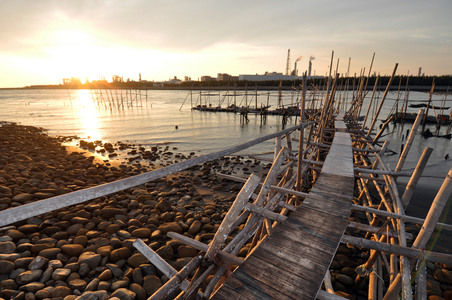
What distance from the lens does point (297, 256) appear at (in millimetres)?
2725

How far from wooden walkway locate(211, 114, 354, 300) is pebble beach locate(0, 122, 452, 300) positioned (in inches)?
77.7

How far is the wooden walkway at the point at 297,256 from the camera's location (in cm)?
227

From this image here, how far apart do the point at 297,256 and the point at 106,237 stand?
5.03 metres

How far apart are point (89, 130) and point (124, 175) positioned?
1921cm

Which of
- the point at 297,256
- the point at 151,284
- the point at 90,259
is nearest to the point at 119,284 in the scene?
the point at 151,284

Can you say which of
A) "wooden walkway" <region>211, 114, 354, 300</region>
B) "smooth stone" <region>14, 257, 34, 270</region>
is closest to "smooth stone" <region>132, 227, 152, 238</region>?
"smooth stone" <region>14, 257, 34, 270</region>

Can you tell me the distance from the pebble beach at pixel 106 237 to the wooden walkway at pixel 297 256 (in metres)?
1.97

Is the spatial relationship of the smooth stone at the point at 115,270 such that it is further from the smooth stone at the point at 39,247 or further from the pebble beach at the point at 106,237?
the smooth stone at the point at 39,247

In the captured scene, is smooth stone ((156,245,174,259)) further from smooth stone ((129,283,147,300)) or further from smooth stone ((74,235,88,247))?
smooth stone ((74,235,88,247))

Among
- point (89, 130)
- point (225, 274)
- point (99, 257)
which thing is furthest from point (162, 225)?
point (89, 130)

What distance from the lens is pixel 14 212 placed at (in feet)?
5.01

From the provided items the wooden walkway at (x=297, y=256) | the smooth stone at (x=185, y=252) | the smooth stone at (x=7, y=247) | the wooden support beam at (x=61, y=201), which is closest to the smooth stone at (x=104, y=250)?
the smooth stone at (x=185, y=252)

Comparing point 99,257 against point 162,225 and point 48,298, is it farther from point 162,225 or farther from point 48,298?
point 162,225

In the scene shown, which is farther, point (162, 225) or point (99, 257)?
point (162, 225)
